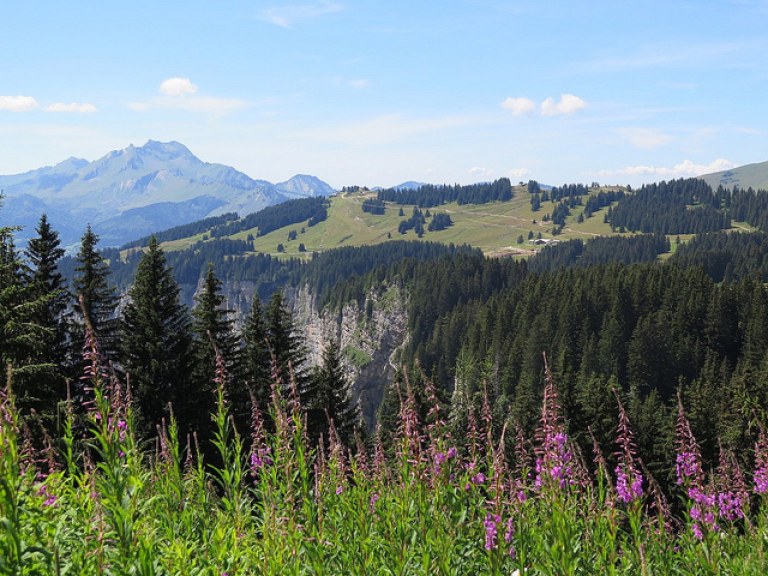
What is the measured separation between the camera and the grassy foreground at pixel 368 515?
217 inches

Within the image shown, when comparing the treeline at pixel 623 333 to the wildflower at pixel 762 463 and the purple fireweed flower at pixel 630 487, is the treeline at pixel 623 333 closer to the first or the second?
the wildflower at pixel 762 463

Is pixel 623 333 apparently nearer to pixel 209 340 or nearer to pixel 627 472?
pixel 209 340

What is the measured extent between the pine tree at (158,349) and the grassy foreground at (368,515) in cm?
2631

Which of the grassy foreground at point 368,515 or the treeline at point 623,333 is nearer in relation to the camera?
the grassy foreground at point 368,515

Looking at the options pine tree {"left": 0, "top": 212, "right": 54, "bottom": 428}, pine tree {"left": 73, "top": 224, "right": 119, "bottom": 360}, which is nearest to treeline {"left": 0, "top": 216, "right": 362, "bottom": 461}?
pine tree {"left": 73, "top": 224, "right": 119, "bottom": 360}

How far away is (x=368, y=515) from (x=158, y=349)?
29042 mm

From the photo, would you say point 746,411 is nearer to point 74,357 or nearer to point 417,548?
point 417,548

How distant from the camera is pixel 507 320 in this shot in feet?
486

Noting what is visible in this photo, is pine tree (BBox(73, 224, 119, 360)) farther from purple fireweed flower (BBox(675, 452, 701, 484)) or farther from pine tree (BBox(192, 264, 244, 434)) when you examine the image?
purple fireweed flower (BBox(675, 452, 701, 484))

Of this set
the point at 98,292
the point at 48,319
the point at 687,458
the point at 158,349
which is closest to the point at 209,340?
the point at 158,349

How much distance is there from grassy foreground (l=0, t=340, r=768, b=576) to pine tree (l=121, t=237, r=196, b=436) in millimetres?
26313

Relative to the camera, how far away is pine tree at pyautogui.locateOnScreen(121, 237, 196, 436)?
33188mm

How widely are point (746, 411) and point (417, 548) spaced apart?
19.3 feet

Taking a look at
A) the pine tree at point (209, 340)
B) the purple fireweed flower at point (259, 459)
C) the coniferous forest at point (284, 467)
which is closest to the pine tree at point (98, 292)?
the coniferous forest at point (284, 467)
